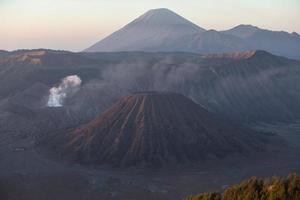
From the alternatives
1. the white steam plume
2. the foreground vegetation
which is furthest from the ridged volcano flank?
the foreground vegetation

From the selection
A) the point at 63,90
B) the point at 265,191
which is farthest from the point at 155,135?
the point at 265,191

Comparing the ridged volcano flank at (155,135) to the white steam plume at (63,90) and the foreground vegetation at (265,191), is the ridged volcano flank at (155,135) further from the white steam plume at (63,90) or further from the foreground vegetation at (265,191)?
the foreground vegetation at (265,191)

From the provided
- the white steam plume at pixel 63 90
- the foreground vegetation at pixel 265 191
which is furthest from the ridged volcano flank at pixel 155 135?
the foreground vegetation at pixel 265 191

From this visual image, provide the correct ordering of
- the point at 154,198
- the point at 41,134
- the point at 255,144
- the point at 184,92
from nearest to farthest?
1. the point at 154,198
2. the point at 255,144
3. the point at 41,134
4. the point at 184,92

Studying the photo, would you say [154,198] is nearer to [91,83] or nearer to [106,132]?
[106,132]

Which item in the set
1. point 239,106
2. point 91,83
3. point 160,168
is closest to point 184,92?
point 239,106
